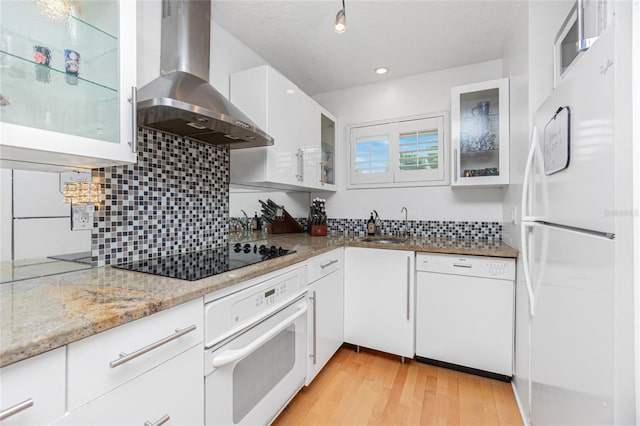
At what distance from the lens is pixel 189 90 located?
1267 millimetres

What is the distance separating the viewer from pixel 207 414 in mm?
991

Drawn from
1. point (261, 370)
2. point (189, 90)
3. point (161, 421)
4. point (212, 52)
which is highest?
point (212, 52)

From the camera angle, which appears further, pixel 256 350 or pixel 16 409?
pixel 256 350

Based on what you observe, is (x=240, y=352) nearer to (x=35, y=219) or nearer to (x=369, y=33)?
(x=35, y=219)

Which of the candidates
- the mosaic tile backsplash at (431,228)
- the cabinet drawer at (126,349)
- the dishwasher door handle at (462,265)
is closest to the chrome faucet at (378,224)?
the mosaic tile backsplash at (431,228)

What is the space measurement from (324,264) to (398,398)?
0.92 m

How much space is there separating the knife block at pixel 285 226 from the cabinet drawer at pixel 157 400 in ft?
5.44

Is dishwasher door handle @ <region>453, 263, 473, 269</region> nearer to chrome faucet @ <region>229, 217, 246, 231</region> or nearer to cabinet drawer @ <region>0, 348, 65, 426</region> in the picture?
chrome faucet @ <region>229, 217, 246, 231</region>

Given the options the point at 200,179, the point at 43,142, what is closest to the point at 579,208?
the point at 43,142

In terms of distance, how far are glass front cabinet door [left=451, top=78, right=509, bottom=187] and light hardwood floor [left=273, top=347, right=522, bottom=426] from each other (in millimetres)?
→ 1423

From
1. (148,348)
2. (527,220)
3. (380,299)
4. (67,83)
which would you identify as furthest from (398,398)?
(67,83)

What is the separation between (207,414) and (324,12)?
218cm

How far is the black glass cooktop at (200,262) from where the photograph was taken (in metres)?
1.13

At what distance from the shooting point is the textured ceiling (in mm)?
1700
